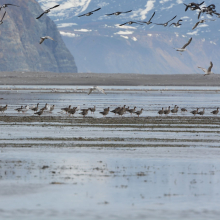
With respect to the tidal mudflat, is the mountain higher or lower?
lower

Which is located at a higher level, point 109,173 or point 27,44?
point 109,173

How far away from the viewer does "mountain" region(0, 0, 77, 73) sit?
165000 mm

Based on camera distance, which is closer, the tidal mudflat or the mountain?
the tidal mudflat

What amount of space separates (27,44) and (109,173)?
16100 centimetres

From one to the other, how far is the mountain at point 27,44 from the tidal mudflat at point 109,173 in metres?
138

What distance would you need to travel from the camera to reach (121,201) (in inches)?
519

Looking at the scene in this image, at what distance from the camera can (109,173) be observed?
1636 cm

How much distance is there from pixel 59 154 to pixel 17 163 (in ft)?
7.46

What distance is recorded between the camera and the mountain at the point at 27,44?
165 meters

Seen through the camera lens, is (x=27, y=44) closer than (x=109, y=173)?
No

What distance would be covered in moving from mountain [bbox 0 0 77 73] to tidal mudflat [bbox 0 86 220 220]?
13816 centimetres

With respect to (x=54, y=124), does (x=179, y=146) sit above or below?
above

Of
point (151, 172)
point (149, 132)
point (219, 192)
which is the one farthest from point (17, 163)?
point (149, 132)

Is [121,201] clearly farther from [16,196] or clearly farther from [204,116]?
[204,116]
